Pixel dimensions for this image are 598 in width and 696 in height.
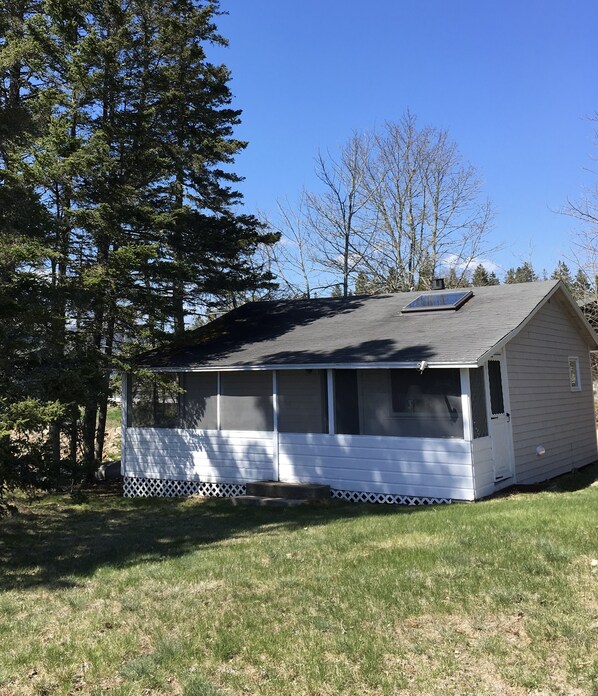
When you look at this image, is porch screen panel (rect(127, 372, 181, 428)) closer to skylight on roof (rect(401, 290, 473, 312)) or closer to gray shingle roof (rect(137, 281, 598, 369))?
gray shingle roof (rect(137, 281, 598, 369))

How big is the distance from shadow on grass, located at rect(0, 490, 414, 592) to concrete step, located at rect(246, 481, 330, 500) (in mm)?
348

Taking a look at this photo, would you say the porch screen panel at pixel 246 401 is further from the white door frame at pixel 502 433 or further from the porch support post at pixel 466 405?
the white door frame at pixel 502 433

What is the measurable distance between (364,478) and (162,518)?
12.5 ft

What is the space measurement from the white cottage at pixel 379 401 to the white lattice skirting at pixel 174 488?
0.04 meters

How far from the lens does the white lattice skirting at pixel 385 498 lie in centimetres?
1022

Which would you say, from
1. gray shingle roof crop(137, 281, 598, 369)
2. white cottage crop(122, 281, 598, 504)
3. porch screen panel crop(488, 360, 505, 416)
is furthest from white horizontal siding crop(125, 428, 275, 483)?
porch screen panel crop(488, 360, 505, 416)

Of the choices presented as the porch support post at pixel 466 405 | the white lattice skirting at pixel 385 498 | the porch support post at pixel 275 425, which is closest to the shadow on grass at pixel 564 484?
the white lattice skirting at pixel 385 498

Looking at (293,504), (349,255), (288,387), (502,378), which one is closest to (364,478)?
(293,504)

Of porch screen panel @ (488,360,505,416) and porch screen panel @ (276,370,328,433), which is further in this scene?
porch screen panel @ (276,370,328,433)

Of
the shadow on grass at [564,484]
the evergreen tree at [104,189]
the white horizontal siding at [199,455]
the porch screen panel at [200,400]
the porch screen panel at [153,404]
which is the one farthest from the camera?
the porch screen panel at [153,404]

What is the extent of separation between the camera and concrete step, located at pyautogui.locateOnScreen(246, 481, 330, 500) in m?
10.9

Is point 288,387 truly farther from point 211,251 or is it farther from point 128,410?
point 211,251

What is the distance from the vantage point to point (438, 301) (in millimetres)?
13266

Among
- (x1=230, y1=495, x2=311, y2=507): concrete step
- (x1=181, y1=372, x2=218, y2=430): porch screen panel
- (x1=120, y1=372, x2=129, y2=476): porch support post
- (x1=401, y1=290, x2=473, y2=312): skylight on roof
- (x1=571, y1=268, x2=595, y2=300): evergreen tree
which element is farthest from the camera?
(x1=571, y1=268, x2=595, y2=300): evergreen tree
